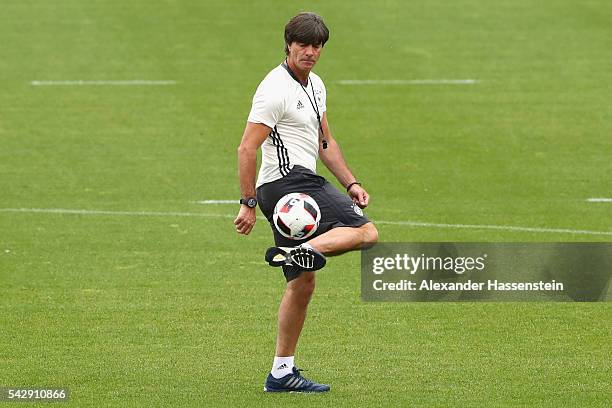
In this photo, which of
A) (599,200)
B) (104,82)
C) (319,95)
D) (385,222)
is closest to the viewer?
(319,95)

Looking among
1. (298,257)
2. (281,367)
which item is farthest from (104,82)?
(298,257)

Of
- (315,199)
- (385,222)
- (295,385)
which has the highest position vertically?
(385,222)

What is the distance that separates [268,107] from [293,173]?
0.51 meters

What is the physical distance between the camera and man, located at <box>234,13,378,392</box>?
1013 centimetres

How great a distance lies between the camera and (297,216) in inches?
400

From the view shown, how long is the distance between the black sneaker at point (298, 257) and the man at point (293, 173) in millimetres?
24

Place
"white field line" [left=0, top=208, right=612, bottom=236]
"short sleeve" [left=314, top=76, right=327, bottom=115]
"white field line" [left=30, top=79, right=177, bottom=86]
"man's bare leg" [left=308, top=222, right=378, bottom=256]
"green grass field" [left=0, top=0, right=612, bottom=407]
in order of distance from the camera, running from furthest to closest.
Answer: "white field line" [left=30, top=79, right=177, bottom=86], "white field line" [left=0, top=208, right=612, bottom=236], "green grass field" [left=0, top=0, right=612, bottom=407], "short sleeve" [left=314, top=76, right=327, bottom=115], "man's bare leg" [left=308, top=222, right=378, bottom=256]

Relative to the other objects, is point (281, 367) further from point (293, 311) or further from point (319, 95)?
point (319, 95)

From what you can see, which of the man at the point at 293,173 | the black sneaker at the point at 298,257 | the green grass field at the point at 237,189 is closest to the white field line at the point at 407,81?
the green grass field at the point at 237,189

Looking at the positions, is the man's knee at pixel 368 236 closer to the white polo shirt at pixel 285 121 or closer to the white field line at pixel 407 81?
the white polo shirt at pixel 285 121

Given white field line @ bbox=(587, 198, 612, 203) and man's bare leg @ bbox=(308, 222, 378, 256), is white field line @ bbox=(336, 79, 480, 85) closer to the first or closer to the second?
white field line @ bbox=(587, 198, 612, 203)

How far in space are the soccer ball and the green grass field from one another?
108cm

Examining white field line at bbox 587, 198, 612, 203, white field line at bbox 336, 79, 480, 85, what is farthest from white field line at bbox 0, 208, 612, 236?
white field line at bbox 336, 79, 480, 85

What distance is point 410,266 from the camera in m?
14.4
